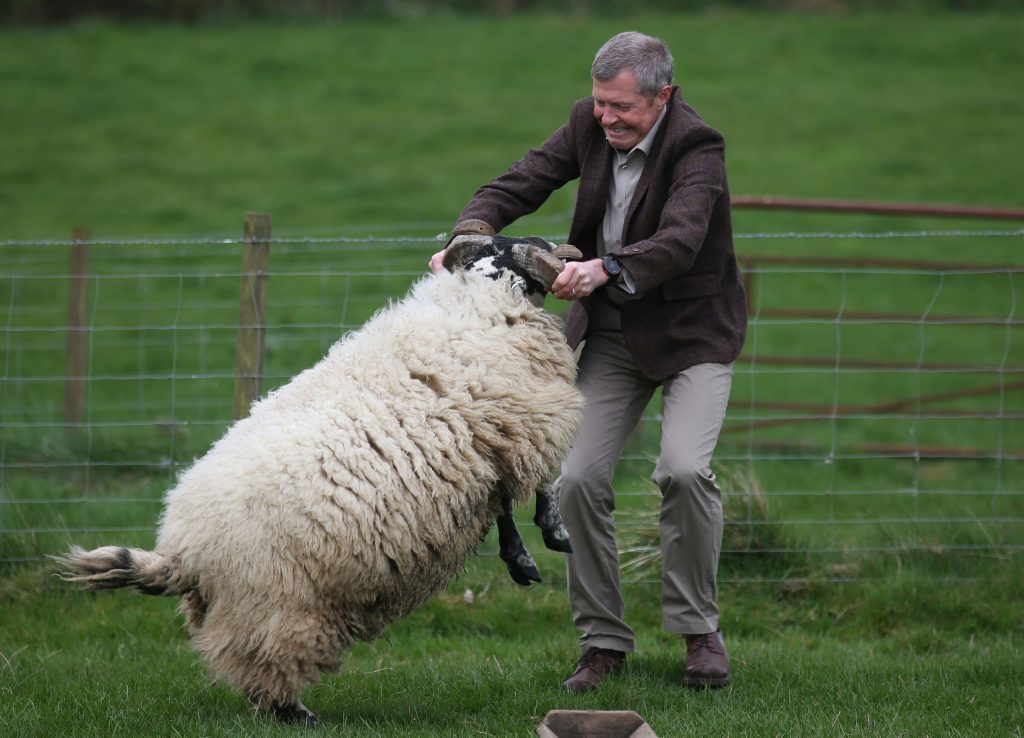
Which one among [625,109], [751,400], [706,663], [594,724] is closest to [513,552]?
[594,724]

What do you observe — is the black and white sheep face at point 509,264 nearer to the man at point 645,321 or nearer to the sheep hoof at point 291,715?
the man at point 645,321

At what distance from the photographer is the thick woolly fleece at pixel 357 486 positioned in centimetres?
389

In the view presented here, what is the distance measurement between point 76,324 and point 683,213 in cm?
489

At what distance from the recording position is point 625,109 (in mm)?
4355

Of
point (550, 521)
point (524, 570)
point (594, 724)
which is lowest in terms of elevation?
point (594, 724)

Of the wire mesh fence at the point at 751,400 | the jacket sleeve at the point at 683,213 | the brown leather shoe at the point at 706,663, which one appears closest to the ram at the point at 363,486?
the jacket sleeve at the point at 683,213

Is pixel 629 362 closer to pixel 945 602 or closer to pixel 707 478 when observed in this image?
pixel 707 478

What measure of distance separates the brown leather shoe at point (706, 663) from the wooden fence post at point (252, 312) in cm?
227

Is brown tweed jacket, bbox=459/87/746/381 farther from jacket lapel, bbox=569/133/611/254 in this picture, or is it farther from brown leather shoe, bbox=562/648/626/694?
brown leather shoe, bbox=562/648/626/694

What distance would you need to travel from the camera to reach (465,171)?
1525 centimetres

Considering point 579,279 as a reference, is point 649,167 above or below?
above

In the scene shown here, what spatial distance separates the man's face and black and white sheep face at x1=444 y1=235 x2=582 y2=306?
1.53ft

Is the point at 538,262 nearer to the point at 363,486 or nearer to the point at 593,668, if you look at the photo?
the point at 363,486

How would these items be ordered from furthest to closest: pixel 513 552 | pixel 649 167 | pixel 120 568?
1. pixel 649 167
2. pixel 513 552
3. pixel 120 568
